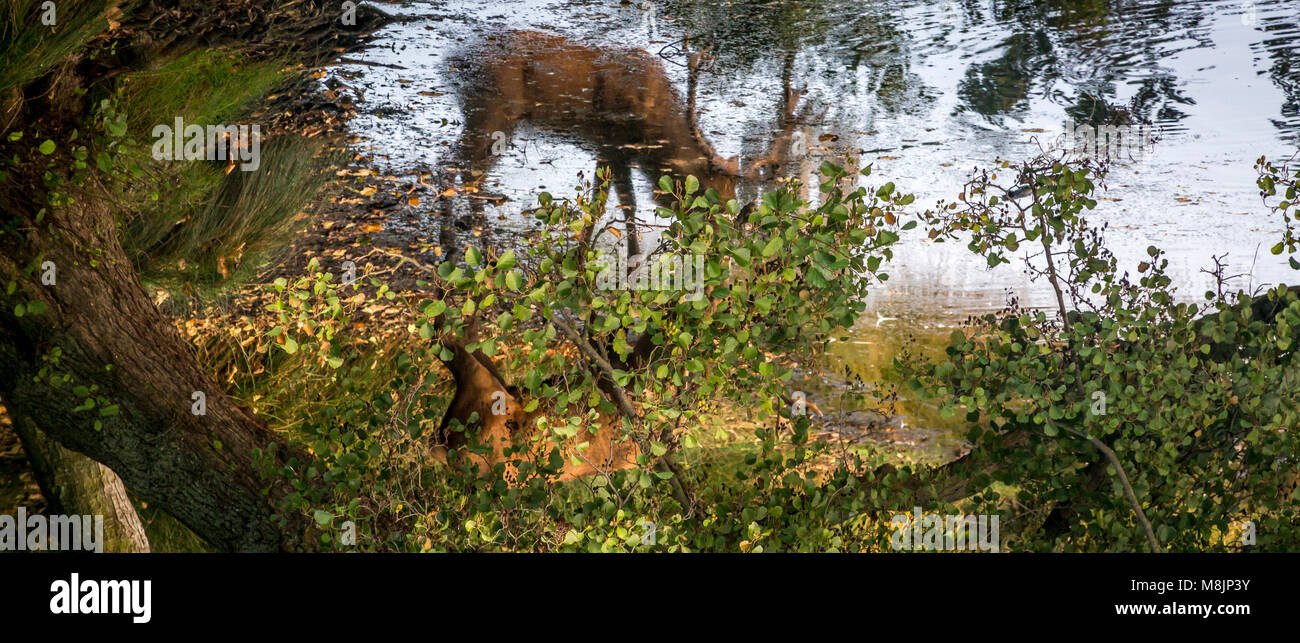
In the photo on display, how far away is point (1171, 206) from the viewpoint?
2.41 meters

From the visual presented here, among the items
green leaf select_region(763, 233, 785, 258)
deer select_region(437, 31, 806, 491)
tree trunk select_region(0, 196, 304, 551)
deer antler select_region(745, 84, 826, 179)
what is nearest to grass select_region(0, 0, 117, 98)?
tree trunk select_region(0, 196, 304, 551)

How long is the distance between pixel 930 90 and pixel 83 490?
2.71 m

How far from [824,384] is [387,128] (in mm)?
1487

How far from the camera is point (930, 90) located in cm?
248

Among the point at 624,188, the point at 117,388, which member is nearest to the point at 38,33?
the point at 117,388

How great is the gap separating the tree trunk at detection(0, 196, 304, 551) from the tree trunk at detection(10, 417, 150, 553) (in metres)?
0.72

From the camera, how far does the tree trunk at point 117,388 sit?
1.99 metres

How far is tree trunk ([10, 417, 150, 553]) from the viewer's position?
2.72 metres

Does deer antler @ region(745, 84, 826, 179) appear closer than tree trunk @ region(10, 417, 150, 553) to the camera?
Yes

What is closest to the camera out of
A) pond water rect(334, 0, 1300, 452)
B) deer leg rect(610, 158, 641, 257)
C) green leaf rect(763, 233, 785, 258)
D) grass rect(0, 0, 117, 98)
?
green leaf rect(763, 233, 785, 258)

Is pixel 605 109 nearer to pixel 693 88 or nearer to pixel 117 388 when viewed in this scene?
pixel 693 88

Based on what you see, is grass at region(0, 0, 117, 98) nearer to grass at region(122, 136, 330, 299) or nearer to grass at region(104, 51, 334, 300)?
grass at region(104, 51, 334, 300)
